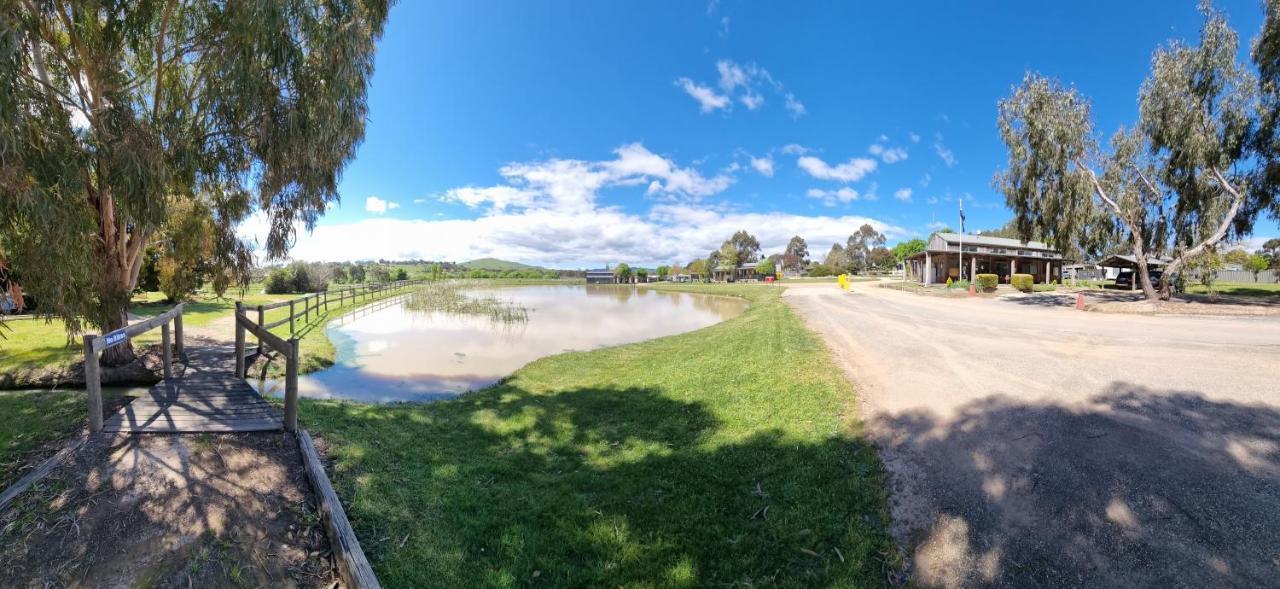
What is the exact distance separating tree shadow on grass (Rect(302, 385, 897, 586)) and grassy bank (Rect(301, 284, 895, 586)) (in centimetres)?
1

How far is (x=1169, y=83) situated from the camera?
1489cm

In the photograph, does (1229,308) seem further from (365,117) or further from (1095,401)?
(365,117)

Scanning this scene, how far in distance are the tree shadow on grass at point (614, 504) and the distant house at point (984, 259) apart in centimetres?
3903

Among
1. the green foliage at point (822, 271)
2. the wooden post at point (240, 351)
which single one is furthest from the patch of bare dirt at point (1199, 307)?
the green foliage at point (822, 271)

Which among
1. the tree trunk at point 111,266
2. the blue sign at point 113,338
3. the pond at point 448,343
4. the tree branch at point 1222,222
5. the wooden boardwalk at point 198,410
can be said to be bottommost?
the pond at point 448,343

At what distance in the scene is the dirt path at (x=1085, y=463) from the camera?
3.07 metres

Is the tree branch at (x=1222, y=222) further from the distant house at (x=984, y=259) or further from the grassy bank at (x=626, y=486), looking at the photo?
the distant house at (x=984, y=259)

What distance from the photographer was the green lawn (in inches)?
192

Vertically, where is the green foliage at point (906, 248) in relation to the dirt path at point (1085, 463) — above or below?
above

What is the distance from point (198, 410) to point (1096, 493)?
8965mm

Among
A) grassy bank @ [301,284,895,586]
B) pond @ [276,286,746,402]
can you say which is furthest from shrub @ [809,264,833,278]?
grassy bank @ [301,284,895,586]

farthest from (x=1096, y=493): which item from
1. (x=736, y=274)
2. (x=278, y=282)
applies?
(x=736, y=274)

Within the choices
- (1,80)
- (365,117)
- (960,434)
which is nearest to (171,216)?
(365,117)

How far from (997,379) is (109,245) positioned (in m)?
14.2
